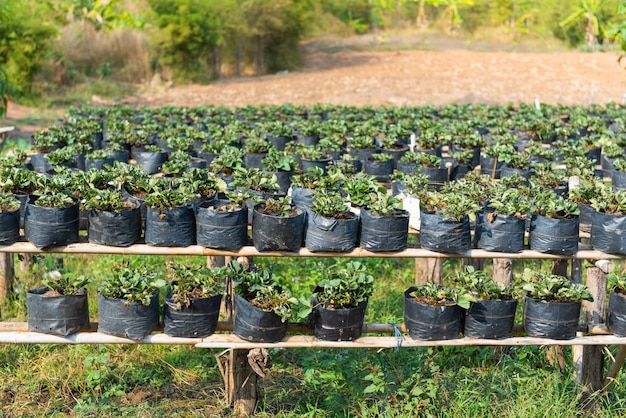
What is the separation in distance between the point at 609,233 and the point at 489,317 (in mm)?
1108

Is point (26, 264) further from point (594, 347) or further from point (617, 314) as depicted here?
point (617, 314)

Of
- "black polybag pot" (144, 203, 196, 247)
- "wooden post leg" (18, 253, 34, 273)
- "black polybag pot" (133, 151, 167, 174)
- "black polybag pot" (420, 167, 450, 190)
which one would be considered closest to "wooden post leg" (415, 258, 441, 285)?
"black polybag pot" (420, 167, 450, 190)

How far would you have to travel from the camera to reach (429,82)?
22.7 m

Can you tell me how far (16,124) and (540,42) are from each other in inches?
933

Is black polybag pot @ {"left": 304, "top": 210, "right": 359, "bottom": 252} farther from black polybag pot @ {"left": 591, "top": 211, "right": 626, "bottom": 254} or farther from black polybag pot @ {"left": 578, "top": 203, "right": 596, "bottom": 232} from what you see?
black polybag pot @ {"left": 578, "top": 203, "right": 596, "bottom": 232}

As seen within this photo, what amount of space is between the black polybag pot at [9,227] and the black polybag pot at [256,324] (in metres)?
1.63

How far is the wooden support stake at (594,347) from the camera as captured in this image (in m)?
5.34

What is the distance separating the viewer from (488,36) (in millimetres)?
34625

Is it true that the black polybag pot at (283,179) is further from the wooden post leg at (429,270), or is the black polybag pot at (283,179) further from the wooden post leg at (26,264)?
the wooden post leg at (26,264)

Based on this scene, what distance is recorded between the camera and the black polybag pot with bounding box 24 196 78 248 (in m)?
5.01

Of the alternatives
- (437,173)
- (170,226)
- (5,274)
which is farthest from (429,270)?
(5,274)

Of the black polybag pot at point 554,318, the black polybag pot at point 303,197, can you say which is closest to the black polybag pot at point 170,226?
the black polybag pot at point 303,197

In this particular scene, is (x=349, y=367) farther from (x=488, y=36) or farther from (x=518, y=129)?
(x=488, y=36)

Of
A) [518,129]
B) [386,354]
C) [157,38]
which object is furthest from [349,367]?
[157,38]
